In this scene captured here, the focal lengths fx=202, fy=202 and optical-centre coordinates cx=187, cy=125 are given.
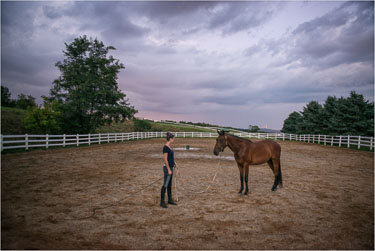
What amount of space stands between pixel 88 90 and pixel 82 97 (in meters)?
1.22

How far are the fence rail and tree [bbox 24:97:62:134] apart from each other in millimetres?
1377

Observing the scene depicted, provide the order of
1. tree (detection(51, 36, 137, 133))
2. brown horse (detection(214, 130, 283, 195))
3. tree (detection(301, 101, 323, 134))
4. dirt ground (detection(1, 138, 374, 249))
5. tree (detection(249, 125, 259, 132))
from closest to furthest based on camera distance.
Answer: dirt ground (detection(1, 138, 374, 249)) < brown horse (detection(214, 130, 283, 195)) < tree (detection(51, 36, 137, 133)) < tree (detection(301, 101, 323, 134)) < tree (detection(249, 125, 259, 132))

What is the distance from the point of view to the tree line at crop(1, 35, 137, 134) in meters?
23.9

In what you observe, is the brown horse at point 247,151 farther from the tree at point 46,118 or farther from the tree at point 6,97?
the tree at point 6,97

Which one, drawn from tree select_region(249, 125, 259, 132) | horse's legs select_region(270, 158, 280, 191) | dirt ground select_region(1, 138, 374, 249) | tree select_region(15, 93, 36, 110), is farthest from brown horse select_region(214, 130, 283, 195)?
tree select_region(15, 93, 36, 110)

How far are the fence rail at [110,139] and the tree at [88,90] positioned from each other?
8.86 feet

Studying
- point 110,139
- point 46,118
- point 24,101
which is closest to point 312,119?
point 110,139

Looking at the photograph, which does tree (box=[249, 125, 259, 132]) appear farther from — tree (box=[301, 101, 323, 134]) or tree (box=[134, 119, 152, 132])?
→ tree (box=[134, 119, 152, 132])

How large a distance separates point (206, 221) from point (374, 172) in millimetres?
10405

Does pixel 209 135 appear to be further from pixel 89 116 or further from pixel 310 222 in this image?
pixel 310 222

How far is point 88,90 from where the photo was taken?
24250 millimetres

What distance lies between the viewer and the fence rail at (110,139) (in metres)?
15.5

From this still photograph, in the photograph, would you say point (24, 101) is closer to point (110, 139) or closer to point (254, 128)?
point (110, 139)

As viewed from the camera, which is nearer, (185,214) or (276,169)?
(185,214)
